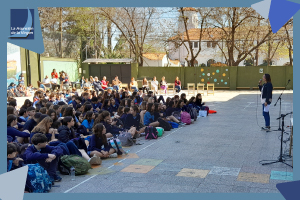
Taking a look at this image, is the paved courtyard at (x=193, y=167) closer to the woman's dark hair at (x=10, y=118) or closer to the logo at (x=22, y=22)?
the woman's dark hair at (x=10, y=118)

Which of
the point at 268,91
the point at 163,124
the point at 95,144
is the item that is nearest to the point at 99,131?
the point at 95,144

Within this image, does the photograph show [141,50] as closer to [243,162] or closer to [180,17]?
[180,17]

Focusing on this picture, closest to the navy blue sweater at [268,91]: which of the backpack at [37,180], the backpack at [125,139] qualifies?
the backpack at [125,139]

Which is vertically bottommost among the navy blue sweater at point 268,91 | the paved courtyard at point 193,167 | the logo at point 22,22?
the paved courtyard at point 193,167

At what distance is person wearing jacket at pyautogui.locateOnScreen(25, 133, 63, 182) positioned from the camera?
5.58 meters

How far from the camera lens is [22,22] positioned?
5.66 metres

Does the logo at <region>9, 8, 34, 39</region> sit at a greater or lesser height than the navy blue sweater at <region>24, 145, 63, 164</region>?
greater

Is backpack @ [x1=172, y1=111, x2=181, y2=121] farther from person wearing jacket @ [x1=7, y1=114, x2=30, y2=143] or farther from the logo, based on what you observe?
the logo

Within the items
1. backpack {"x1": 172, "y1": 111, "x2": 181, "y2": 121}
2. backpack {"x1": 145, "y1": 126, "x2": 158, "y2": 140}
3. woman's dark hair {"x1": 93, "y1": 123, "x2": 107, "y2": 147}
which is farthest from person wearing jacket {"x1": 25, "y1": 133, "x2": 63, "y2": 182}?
backpack {"x1": 172, "y1": 111, "x2": 181, "y2": 121}

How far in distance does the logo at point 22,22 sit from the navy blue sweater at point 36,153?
6.19ft

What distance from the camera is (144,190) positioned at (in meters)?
5.48

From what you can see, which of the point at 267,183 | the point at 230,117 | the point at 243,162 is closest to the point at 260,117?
the point at 230,117

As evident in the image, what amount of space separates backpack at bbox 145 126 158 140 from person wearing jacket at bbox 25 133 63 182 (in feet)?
12.1

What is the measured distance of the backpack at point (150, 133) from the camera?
367 inches
